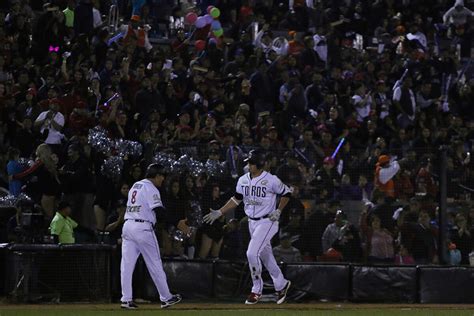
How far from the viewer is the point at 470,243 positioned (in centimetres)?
1859

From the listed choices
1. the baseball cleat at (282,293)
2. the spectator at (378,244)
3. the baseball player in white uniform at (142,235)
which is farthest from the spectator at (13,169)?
the spectator at (378,244)

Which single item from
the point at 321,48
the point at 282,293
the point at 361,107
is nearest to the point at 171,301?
the point at 282,293

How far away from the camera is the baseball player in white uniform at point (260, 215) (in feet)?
54.2

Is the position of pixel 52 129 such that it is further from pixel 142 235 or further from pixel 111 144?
pixel 142 235

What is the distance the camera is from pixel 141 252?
15.6m

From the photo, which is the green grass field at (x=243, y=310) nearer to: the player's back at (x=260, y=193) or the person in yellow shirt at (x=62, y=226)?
the player's back at (x=260, y=193)

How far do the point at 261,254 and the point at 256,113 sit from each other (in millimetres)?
6594

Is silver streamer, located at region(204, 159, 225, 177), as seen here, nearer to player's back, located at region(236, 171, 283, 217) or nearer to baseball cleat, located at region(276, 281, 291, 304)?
player's back, located at region(236, 171, 283, 217)

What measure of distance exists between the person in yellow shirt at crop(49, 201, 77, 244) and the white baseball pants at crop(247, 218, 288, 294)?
2.90 meters

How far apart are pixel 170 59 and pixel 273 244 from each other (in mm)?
6776

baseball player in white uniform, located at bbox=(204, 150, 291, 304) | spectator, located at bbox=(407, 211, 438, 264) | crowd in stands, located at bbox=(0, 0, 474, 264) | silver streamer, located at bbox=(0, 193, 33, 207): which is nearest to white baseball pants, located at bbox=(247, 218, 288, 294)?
baseball player in white uniform, located at bbox=(204, 150, 291, 304)

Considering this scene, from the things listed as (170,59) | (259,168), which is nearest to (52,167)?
(259,168)

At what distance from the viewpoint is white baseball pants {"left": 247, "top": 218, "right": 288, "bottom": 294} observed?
1648 cm

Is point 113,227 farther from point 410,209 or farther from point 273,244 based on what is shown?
point 410,209
